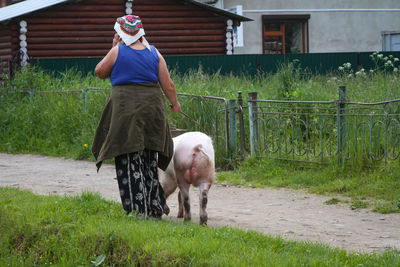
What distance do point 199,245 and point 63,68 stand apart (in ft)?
47.1

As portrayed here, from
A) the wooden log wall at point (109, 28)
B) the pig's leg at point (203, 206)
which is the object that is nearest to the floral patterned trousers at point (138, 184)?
the pig's leg at point (203, 206)

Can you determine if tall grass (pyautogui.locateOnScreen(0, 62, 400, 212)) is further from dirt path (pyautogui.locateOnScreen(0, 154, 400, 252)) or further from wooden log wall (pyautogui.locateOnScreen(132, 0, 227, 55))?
wooden log wall (pyautogui.locateOnScreen(132, 0, 227, 55))

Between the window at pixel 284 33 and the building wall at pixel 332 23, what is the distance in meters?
0.28

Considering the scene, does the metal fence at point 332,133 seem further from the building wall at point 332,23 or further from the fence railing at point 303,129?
the building wall at point 332,23

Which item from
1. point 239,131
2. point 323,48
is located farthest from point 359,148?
point 323,48

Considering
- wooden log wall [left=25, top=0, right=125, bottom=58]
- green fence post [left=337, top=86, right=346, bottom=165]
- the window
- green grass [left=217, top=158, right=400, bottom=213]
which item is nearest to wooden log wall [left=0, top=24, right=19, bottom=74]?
wooden log wall [left=25, top=0, right=125, bottom=58]

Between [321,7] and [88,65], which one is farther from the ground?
[321,7]

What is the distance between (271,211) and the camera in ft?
22.5

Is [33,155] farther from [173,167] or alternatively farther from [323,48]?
[323,48]

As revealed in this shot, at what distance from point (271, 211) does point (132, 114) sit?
86.6 inches

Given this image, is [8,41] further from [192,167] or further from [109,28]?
[192,167]

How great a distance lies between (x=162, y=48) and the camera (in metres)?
22.0

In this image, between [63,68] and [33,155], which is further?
[63,68]

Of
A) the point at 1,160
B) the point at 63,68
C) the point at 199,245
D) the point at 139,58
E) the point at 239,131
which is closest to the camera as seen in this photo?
the point at 199,245
